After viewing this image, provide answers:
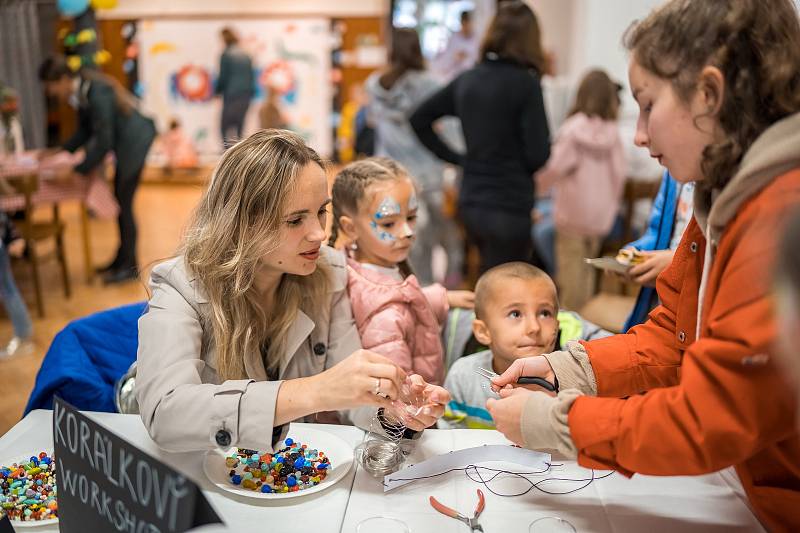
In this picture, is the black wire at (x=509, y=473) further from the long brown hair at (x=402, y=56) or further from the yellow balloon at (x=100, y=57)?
the yellow balloon at (x=100, y=57)

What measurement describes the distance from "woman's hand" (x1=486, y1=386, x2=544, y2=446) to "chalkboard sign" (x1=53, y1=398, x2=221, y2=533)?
51 centimetres

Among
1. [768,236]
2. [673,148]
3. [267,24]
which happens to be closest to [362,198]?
[673,148]

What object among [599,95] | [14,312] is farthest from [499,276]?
[14,312]

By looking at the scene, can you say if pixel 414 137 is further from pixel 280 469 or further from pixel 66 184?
pixel 280 469

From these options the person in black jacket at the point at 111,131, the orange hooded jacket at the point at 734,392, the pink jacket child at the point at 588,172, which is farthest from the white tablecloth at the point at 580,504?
the person in black jacket at the point at 111,131

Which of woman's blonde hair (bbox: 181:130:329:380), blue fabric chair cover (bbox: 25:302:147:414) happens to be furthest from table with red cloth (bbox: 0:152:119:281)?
woman's blonde hair (bbox: 181:130:329:380)

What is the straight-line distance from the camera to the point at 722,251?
1076 mm

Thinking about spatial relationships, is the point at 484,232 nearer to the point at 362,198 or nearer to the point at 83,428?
the point at 362,198

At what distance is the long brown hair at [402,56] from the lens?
172 inches

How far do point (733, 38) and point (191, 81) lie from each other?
397 inches

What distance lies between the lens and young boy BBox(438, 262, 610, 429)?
196 centimetres

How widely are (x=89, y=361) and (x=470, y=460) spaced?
48.2 inches

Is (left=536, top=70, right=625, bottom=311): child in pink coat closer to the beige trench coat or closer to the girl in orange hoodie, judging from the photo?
the beige trench coat

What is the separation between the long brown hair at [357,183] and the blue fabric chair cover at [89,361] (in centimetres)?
71
